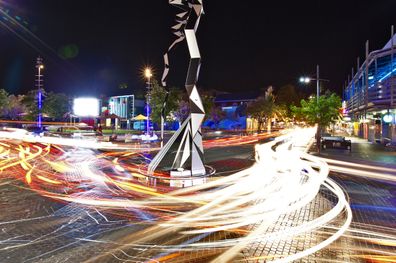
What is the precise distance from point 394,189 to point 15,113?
76.3 meters

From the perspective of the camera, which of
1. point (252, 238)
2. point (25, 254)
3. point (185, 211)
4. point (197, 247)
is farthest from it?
point (185, 211)

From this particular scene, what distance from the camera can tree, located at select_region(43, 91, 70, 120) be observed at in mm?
54562

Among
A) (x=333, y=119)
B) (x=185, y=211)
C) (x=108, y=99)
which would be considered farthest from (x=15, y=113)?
(x=185, y=211)

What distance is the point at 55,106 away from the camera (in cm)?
5572

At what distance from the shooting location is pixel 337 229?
632cm

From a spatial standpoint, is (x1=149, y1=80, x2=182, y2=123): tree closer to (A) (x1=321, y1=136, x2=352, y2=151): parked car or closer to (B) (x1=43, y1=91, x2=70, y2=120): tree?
(B) (x1=43, y1=91, x2=70, y2=120): tree

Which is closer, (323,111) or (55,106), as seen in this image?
(323,111)

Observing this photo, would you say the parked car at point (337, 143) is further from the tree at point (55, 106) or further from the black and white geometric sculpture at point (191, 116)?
the tree at point (55, 106)

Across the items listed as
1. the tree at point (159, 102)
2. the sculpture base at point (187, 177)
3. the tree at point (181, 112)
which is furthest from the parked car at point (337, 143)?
the tree at point (181, 112)

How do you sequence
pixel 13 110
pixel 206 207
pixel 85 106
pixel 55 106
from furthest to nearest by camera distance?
1. pixel 13 110
2. pixel 55 106
3. pixel 85 106
4. pixel 206 207

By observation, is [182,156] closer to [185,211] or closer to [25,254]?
[185,211]

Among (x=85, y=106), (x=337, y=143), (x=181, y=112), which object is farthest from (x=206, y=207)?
(x=85, y=106)

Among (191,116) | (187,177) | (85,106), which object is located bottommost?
(187,177)

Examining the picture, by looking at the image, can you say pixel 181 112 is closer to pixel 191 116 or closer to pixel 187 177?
pixel 191 116
